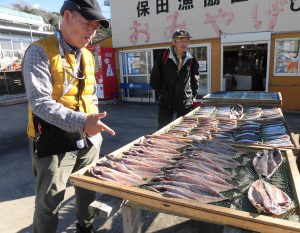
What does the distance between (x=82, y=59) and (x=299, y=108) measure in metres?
10.0

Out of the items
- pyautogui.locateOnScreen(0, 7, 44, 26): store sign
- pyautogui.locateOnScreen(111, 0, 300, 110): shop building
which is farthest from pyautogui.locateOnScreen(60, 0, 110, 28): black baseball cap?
pyautogui.locateOnScreen(0, 7, 44, 26): store sign

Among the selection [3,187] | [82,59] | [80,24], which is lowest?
[3,187]

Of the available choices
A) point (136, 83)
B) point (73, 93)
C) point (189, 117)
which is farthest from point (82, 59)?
point (136, 83)

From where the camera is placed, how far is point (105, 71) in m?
13.4

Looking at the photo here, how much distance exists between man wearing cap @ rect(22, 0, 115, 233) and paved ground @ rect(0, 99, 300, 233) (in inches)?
56.0

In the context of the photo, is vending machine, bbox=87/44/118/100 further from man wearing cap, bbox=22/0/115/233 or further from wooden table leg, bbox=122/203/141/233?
wooden table leg, bbox=122/203/141/233

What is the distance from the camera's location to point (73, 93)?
250cm

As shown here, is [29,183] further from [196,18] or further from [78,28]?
[196,18]

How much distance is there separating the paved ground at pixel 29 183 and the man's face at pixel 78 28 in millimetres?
2523

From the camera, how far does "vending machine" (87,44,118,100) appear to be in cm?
1309

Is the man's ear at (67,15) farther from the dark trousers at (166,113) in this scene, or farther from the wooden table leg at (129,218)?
the dark trousers at (166,113)

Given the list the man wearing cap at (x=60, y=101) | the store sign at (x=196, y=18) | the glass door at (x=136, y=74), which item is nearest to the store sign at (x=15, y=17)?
the store sign at (x=196, y=18)

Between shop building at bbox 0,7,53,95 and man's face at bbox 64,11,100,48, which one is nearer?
man's face at bbox 64,11,100,48

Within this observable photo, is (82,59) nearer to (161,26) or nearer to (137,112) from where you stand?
(137,112)
